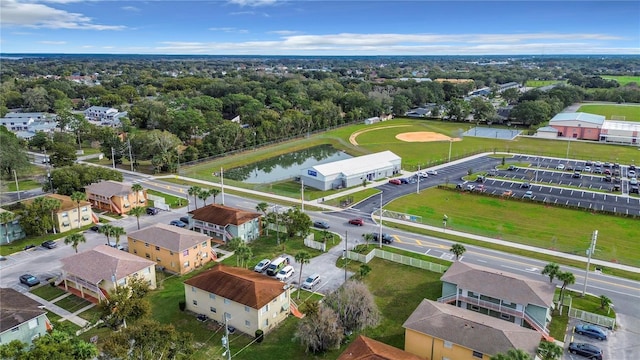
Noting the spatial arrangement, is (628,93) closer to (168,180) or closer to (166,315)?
(168,180)

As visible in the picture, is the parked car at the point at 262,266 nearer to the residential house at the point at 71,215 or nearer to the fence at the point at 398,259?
the fence at the point at 398,259

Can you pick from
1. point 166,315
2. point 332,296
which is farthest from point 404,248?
point 166,315

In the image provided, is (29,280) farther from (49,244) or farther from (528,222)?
(528,222)

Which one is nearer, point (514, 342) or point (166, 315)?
point (514, 342)

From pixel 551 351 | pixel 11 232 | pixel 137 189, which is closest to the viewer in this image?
pixel 551 351

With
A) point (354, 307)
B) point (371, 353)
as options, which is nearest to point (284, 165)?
point (354, 307)

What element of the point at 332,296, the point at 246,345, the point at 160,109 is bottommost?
the point at 246,345
